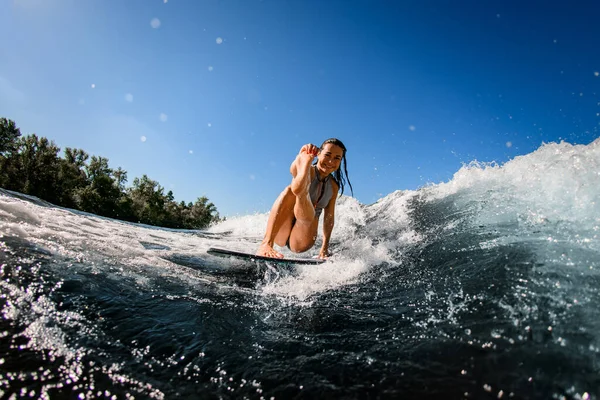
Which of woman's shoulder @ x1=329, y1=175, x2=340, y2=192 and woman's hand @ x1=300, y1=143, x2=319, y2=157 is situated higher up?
woman's hand @ x1=300, y1=143, x2=319, y2=157

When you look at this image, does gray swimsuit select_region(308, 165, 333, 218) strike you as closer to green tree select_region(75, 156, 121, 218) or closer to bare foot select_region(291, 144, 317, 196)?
bare foot select_region(291, 144, 317, 196)

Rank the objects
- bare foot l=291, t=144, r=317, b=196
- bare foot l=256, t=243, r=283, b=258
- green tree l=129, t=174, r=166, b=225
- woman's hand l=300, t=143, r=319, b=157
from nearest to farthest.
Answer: bare foot l=291, t=144, r=317, b=196, woman's hand l=300, t=143, r=319, b=157, bare foot l=256, t=243, r=283, b=258, green tree l=129, t=174, r=166, b=225

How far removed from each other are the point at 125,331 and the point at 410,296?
2.06m

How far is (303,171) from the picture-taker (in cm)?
373

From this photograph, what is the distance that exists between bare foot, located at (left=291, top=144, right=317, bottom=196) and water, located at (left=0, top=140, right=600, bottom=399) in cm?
115

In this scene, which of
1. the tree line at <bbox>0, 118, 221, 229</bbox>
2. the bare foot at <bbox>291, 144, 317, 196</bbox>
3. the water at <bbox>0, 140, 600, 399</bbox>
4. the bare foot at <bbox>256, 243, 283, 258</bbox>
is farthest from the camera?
the tree line at <bbox>0, 118, 221, 229</bbox>

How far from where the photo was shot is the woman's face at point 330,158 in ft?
14.9

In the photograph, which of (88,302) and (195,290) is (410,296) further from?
(88,302)

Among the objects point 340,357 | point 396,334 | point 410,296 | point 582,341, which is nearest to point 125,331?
point 340,357

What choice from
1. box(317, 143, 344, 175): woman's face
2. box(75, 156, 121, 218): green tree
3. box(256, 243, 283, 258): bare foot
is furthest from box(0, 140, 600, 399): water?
box(75, 156, 121, 218): green tree

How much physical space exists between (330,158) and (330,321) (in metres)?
2.93

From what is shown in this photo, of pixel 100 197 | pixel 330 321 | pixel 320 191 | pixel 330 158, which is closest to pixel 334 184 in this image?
pixel 320 191

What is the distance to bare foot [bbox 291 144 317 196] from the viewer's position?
12.3 feet

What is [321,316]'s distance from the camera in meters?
2.17
